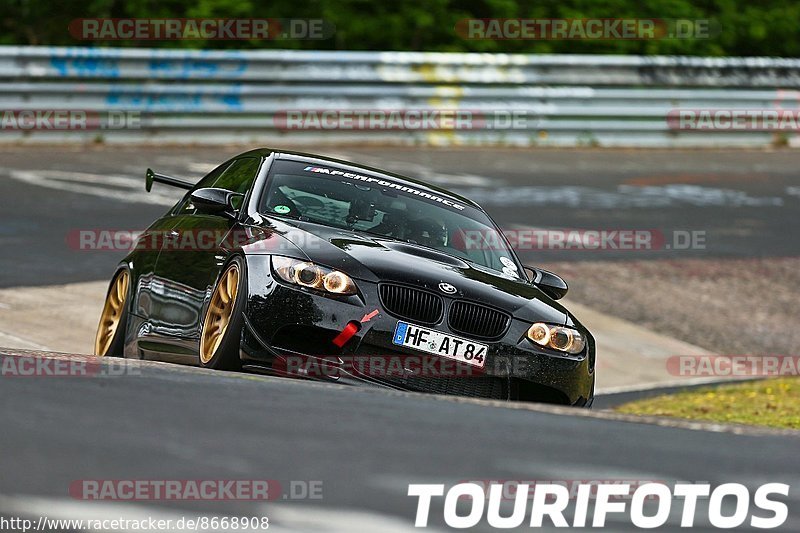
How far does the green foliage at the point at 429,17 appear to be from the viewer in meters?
21.5

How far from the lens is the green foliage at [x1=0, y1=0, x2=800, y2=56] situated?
21.5 meters

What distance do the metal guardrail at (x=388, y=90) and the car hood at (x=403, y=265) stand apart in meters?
11.5

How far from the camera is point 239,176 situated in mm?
8602

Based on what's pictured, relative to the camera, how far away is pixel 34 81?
720 inches

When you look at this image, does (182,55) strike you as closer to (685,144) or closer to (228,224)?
(685,144)

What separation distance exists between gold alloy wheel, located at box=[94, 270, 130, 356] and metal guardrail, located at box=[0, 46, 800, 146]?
9712 mm

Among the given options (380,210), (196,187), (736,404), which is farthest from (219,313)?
(736,404)

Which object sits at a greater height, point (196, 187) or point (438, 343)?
point (196, 187)

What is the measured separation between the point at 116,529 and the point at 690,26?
2315 cm

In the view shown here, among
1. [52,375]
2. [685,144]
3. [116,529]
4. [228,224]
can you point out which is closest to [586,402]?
[228,224]

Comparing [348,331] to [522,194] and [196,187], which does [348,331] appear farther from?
[522,194]

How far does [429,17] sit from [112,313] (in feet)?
49.3

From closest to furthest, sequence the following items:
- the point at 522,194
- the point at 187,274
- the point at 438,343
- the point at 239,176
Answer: the point at 438,343
the point at 187,274
the point at 239,176
the point at 522,194

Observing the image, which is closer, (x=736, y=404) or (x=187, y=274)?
(x=187, y=274)
